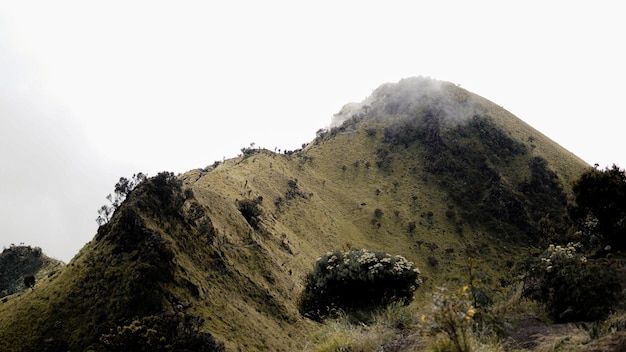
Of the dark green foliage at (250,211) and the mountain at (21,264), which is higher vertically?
the dark green foliage at (250,211)

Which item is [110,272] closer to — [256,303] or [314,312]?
[256,303]

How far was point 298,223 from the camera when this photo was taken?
5706 centimetres

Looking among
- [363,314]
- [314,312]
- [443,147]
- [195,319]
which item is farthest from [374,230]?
[363,314]

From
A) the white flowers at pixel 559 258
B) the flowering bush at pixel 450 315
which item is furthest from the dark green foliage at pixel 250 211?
the flowering bush at pixel 450 315

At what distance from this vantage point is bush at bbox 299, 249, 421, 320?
50.8 ft

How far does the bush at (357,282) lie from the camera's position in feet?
50.8

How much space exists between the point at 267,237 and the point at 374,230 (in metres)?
22.8

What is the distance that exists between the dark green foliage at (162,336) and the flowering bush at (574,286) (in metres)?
19.0

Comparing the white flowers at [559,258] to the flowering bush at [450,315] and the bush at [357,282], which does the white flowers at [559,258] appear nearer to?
the bush at [357,282]

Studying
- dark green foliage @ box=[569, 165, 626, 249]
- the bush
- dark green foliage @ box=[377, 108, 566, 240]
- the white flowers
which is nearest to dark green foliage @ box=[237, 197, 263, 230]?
the bush

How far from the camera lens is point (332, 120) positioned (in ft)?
356

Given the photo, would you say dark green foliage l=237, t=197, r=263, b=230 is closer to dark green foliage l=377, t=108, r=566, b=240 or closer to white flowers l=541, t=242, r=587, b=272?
white flowers l=541, t=242, r=587, b=272

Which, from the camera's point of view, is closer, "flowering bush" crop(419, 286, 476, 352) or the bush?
"flowering bush" crop(419, 286, 476, 352)

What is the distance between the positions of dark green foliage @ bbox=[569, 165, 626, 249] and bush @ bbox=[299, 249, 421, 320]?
10521 mm
